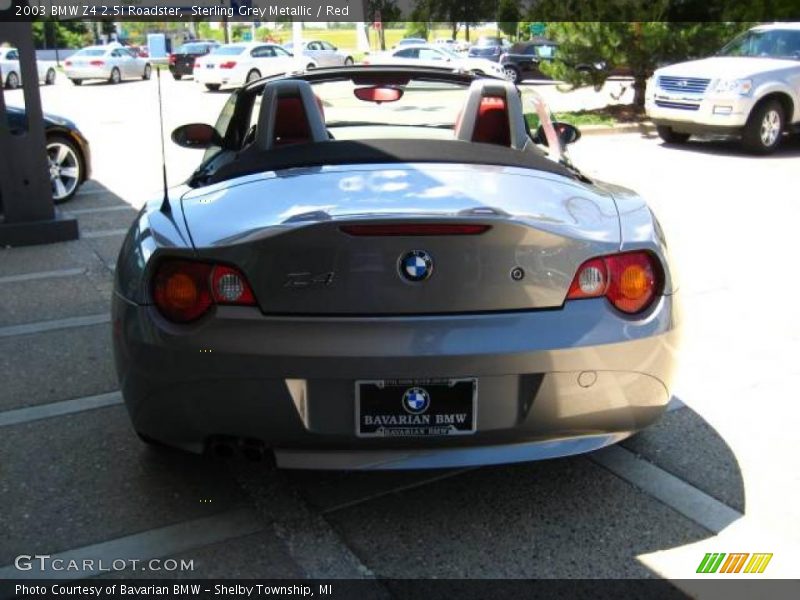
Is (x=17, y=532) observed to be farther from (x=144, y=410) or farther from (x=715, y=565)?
(x=715, y=565)

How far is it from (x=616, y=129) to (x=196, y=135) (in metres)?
12.6

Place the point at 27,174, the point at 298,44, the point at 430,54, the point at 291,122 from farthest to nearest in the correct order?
the point at 430,54 < the point at 298,44 < the point at 27,174 < the point at 291,122

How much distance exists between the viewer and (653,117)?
13.7m

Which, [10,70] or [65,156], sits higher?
[65,156]

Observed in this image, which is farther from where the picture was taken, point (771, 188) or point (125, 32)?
point (125, 32)

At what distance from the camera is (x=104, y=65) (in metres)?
32.6

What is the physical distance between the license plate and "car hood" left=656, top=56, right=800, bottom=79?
448 inches

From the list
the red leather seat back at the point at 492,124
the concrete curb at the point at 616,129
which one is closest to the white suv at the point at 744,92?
the concrete curb at the point at 616,129

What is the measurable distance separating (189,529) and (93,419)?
45.2 inches

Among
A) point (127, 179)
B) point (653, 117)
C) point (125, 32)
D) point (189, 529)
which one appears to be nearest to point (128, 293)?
point (189, 529)

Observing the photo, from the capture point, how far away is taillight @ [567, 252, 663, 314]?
2.72m

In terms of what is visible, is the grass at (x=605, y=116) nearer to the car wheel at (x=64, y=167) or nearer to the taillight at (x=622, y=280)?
the car wheel at (x=64, y=167)

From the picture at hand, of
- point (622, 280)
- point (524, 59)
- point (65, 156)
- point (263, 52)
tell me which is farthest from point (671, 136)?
point (524, 59)

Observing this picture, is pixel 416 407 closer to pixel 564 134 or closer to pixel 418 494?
pixel 418 494
